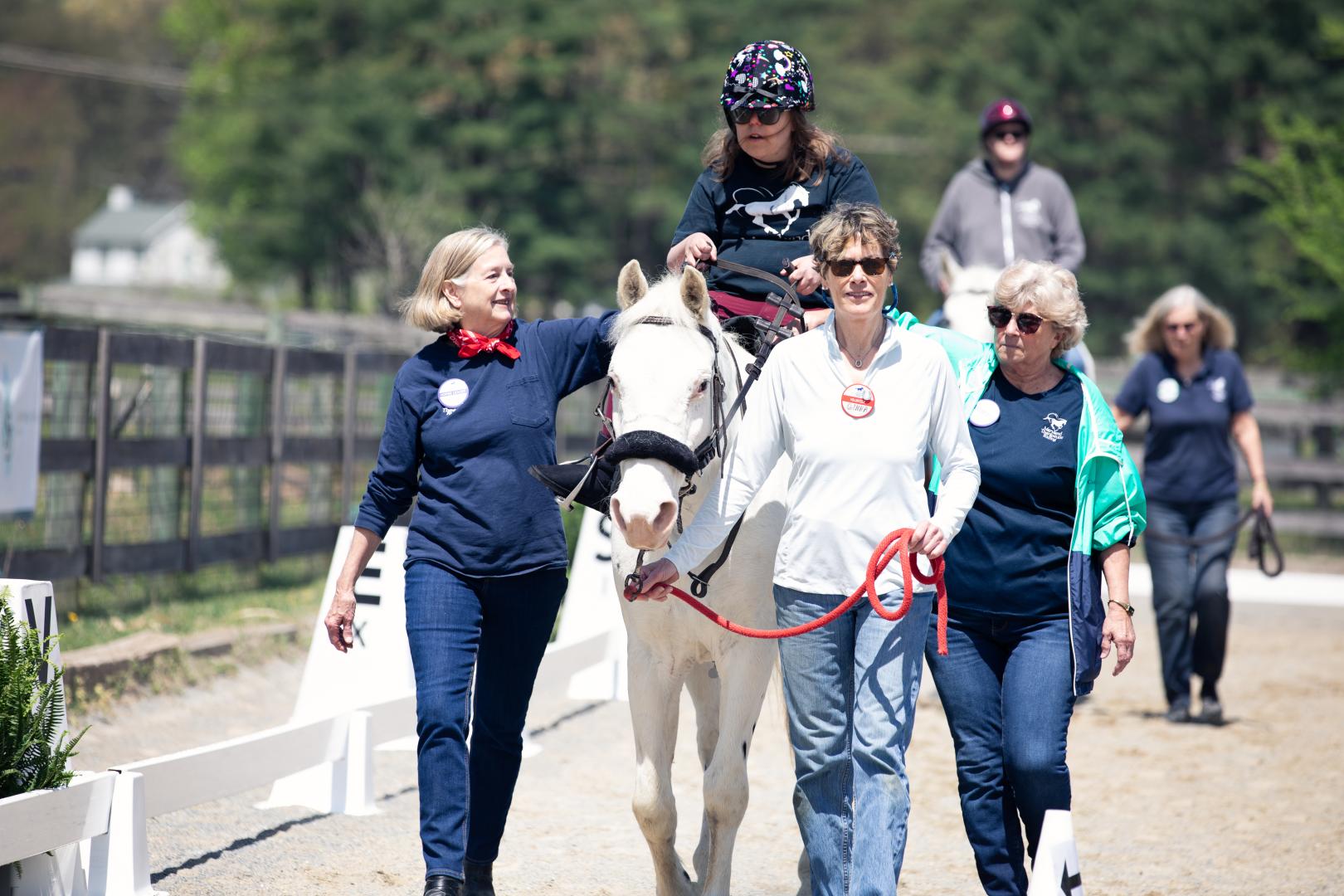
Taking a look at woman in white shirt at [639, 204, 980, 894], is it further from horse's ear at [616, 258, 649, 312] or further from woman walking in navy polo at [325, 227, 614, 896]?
woman walking in navy polo at [325, 227, 614, 896]

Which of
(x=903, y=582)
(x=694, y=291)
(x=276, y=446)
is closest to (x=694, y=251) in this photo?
(x=694, y=291)

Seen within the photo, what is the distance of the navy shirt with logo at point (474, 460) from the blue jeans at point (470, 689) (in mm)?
80

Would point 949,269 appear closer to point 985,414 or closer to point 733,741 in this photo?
point 985,414

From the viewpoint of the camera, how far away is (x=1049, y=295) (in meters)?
4.29

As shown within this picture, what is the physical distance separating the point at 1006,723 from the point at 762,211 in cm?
181

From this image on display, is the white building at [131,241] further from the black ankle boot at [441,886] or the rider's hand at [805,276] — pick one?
the black ankle boot at [441,886]

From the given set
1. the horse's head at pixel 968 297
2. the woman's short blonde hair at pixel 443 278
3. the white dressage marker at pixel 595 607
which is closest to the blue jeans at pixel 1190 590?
the horse's head at pixel 968 297

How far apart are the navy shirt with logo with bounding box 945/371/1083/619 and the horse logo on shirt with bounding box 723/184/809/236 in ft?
3.51

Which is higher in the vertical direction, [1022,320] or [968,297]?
[968,297]

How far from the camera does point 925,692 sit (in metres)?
9.45

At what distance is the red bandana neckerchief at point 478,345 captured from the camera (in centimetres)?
455

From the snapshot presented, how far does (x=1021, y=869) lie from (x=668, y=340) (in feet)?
5.81

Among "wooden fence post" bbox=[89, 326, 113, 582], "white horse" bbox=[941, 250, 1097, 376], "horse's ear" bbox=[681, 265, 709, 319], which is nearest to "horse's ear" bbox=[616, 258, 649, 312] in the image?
"horse's ear" bbox=[681, 265, 709, 319]

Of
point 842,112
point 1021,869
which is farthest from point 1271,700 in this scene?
point 842,112
